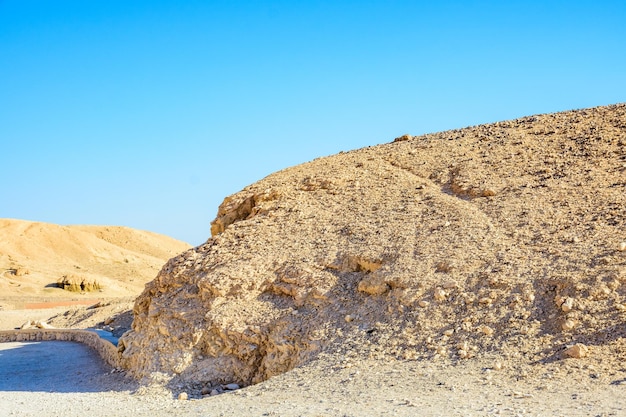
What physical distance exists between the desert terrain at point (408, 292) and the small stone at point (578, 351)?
0.07 feet

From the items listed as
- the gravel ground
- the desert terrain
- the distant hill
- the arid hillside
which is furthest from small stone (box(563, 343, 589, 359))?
the distant hill

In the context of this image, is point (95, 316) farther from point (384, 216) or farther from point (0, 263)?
point (0, 263)

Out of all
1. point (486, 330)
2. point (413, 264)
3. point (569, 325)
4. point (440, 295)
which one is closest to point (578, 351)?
point (569, 325)

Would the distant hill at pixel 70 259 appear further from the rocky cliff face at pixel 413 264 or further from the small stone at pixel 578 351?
the small stone at pixel 578 351

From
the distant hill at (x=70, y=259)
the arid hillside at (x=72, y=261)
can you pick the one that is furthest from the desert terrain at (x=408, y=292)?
the distant hill at (x=70, y=259)

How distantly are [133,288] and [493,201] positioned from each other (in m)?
27.3

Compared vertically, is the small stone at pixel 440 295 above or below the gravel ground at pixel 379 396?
above

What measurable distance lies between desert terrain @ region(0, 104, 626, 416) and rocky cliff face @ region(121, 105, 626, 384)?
0.03 m

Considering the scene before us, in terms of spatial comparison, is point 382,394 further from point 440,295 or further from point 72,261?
point 72,261

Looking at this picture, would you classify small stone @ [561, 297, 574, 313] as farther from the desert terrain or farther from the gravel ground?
the gravel ground

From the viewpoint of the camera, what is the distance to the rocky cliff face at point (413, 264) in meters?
8.50

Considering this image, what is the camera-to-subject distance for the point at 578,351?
7430 millimetres

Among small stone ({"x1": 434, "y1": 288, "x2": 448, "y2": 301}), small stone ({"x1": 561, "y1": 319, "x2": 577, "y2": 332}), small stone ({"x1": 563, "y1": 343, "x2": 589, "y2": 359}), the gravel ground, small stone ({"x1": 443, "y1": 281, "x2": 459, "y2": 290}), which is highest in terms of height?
small stone ({"x1": 443, "y1": 281, "x2": 459, "y2": 290})

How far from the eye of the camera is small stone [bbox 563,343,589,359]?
292 inches
